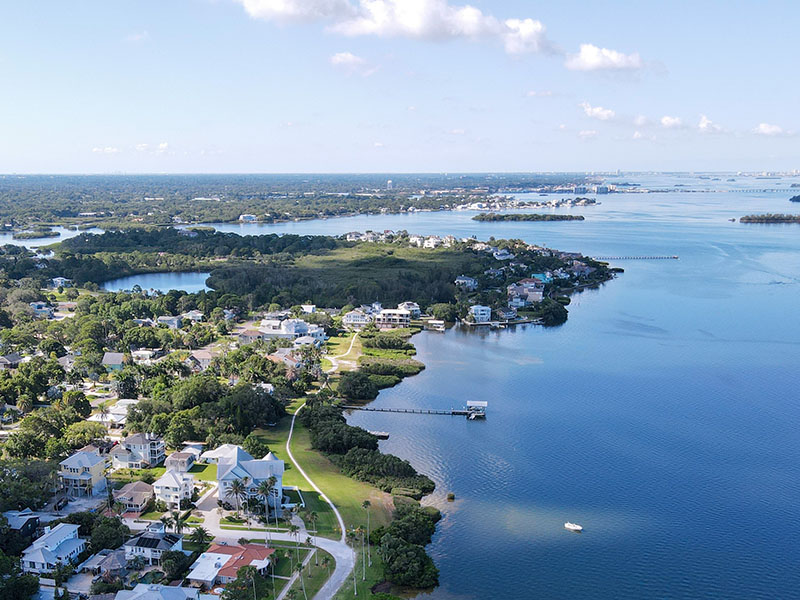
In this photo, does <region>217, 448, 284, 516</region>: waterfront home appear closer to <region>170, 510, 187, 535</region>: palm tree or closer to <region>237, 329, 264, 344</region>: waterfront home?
<region>170, 510, 187, 535</region>: palm tree

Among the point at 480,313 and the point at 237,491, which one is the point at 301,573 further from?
the point at 480,313

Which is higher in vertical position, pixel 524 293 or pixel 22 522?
pixel 524 293

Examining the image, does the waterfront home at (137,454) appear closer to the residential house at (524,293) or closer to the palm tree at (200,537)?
the palm tree at (200,537)

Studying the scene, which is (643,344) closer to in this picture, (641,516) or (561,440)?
(561,440)

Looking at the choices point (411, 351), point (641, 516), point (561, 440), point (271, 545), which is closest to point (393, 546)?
point (271, 545)

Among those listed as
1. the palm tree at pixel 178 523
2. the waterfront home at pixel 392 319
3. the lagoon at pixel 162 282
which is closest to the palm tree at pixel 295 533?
the palm tree at pixel 178 523

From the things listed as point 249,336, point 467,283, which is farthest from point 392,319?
point 467,283

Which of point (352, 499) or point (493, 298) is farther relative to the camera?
point (493, 298)

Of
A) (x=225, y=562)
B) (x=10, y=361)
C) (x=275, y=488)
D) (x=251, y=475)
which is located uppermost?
(x=251, y=475)
